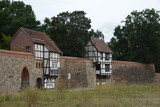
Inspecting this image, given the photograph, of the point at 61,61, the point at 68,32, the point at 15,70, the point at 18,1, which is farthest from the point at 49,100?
the point at 18,1

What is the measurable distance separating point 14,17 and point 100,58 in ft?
60.7

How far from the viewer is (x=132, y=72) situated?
44781mm

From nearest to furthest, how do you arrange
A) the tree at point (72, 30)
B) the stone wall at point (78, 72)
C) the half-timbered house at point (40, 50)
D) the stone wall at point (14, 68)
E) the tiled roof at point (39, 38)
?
the stone wall at point (14, 68) < the half-timbered house at point (40, 50) < the tiled roof at point (39, 38) < the stone wall at point (78, 72) < the tree at point (72, 30)

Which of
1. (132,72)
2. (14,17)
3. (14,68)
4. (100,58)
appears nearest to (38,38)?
(14,68)

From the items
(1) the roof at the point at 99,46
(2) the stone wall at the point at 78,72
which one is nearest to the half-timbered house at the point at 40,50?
(2) the stone wall at the point at 78,72

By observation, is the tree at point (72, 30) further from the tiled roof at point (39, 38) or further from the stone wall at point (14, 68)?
the stone wall at point (14, 68)

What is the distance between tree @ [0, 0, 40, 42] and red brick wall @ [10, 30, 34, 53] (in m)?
13.8

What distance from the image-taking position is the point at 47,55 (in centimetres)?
2912

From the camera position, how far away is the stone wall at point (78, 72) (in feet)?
108

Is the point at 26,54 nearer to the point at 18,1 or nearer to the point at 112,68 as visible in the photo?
the point at 112,68

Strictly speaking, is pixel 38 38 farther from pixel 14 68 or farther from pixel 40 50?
pixel 14 68

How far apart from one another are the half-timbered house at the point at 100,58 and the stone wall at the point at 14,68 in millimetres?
12602

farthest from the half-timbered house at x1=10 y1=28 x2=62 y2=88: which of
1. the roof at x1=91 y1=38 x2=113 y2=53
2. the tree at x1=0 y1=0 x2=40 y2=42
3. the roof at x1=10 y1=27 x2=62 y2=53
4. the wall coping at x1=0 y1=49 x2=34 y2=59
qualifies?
the tree at x1=0 y1=0 x2=40 y2=42

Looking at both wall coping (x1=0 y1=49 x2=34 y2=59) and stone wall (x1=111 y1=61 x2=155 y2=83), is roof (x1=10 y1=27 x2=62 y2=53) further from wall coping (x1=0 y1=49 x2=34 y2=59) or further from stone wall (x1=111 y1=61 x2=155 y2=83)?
stone wall (x1=111 y1=61 x2=155 y2=83)
